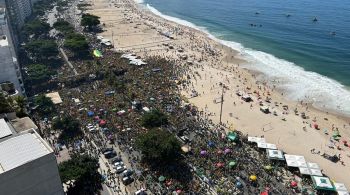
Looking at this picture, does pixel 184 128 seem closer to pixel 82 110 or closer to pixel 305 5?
pixel 82 110

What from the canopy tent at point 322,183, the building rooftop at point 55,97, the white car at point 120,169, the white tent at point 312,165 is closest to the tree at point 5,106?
the white car at point 120,169

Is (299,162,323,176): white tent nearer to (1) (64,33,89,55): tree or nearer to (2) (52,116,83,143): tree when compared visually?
(2) (52,116,83,143): tree

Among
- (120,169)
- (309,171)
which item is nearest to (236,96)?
(309,171)

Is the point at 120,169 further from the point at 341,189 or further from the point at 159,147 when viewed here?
the point at 341,189

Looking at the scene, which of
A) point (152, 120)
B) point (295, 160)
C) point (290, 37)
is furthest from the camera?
point (290, 37)

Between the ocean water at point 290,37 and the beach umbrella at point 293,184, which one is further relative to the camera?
the ocean water at point 290,37

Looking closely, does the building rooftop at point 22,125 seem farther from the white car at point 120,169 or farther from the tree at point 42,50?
the tree at point 42,50

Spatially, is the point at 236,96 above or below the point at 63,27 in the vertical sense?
below
